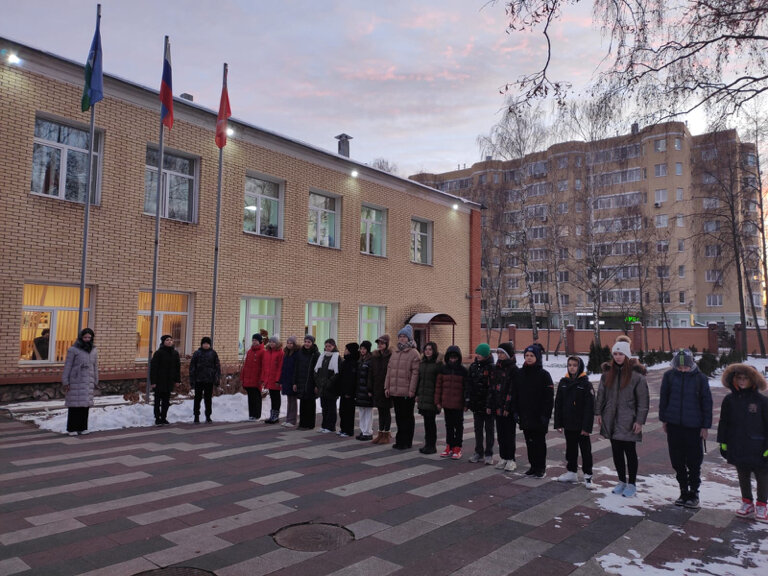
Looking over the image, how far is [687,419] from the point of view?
617cm

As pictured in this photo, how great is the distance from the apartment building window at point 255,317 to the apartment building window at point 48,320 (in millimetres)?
4601

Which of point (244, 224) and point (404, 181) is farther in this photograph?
point (404, 181)

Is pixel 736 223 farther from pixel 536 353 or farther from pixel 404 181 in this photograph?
pixel 536 353

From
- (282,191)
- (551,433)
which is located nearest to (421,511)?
(551,433)

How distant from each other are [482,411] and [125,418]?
7063 mm

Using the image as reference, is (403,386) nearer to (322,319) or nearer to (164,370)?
(164,370)

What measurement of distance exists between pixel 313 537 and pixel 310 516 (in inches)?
23.2

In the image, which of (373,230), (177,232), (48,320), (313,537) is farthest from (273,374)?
(373,230)

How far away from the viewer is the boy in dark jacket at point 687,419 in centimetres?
613

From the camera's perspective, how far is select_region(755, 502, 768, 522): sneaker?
5.70 m

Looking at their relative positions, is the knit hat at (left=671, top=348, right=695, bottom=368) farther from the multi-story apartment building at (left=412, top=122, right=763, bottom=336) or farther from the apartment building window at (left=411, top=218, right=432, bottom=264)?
the multi-story apartment building at (left=412, top=122, right=763, bottom=336)

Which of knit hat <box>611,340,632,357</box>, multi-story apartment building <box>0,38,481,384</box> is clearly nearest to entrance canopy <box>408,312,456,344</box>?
multi-story apartment building <box>0,38,481,384</box>

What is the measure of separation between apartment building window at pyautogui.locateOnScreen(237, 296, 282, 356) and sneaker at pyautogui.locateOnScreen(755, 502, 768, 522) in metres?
13.6

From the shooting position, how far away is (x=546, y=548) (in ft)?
15.8
